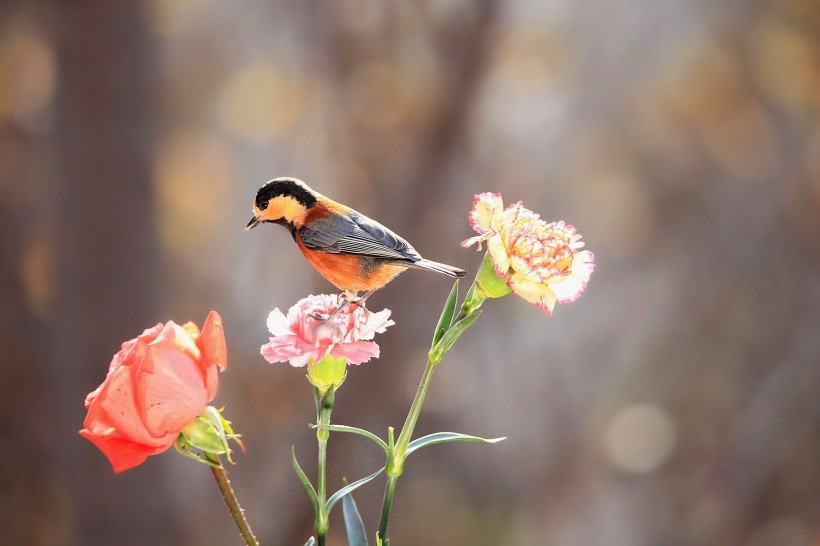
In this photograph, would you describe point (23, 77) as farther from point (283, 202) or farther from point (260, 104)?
point (283, 202)

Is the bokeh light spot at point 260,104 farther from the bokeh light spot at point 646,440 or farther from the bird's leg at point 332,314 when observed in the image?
the bird's leg at point 332,314

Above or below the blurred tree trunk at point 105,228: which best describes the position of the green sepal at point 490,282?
above

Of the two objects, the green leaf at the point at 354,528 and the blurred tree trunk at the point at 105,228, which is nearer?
the green leaf at the point at 354,528

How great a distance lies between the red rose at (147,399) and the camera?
0.31 meters

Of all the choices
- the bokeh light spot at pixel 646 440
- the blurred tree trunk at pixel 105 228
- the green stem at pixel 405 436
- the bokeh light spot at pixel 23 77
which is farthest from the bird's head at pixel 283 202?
the bokeh light spot at pixel 646 440

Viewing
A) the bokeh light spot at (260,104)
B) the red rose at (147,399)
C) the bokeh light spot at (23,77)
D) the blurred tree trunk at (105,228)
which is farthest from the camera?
the bokeh light spot at (260,104)

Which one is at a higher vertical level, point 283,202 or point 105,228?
point 283,202

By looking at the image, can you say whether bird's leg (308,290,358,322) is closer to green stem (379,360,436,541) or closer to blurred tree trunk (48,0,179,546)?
green stem (379,360,436,541)

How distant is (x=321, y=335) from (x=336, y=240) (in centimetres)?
7

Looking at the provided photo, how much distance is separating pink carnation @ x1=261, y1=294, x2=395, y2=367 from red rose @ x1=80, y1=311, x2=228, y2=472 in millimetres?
27

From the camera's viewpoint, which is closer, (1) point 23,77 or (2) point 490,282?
(2) point 490,282

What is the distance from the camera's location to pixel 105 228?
3.72 feet

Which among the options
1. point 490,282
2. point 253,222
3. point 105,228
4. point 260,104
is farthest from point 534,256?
point 260,104

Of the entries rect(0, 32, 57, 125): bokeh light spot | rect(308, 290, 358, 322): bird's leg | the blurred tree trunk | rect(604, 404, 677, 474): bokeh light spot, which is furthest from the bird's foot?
rect(604, 404, 677, 474): bokeh light spot
